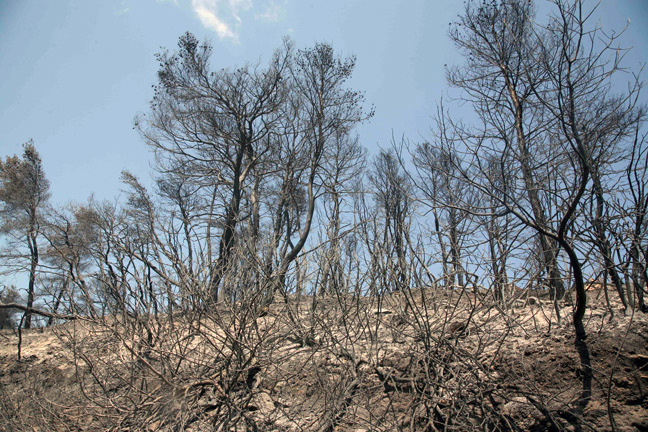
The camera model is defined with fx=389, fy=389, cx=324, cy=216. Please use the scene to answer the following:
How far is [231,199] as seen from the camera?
34.8 feet

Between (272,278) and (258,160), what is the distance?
7551 millimetres

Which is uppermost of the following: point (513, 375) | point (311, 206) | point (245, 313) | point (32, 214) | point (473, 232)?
point (32, 214)

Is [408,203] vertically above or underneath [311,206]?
underneath

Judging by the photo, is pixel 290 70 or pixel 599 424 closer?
pixel 599 424

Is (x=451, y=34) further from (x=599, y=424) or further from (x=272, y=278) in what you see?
(x=599, y=424)

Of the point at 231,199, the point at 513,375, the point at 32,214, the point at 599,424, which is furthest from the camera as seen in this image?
the point at 32,214

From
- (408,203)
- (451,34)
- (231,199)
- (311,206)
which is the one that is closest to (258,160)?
(231,199)

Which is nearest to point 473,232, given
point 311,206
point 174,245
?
point 174,245

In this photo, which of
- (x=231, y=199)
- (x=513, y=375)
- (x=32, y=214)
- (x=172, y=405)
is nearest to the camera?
(x=513, y=375)

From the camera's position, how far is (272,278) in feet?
13.8

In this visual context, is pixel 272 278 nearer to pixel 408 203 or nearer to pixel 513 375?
pixel 408 203

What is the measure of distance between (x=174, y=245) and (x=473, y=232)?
3.28m

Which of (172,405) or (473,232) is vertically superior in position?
(473,232)

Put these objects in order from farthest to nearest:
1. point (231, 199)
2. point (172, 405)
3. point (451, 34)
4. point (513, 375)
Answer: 1. point (231, 199)
2. point (451, 34)
3. point (172, 405)
4. point (513, 375)
